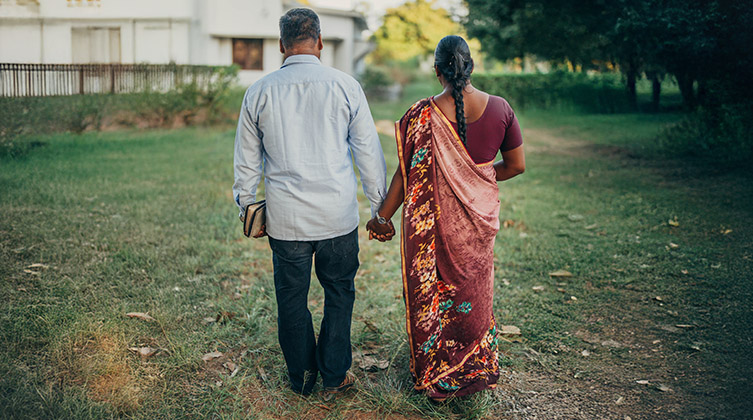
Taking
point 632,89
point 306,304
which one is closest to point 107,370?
point 306,304

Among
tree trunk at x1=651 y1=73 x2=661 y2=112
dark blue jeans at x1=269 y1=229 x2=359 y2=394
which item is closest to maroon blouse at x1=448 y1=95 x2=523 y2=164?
dark blue jeans at x1=269 y1=229 x2=359 y2=394

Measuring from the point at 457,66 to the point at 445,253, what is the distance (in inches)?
38.7

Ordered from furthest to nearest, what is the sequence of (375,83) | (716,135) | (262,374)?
(375,83), (716,135), (262,374)

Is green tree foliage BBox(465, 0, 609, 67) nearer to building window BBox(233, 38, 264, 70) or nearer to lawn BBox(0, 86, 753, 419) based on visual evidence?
lawn BBox(0, 86, 753, 419)

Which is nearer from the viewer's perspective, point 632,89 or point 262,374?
point 262,374

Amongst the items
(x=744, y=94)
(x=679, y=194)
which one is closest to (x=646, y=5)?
(x=744, y=94)

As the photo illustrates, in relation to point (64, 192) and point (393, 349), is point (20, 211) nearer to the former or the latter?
point (64, 192)

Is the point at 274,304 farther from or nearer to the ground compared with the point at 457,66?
nearer to the ground

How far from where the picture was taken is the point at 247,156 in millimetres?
3266

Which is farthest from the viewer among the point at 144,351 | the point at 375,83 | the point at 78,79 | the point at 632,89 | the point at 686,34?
the point at 375,83

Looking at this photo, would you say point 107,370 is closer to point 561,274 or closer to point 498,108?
point 498,108

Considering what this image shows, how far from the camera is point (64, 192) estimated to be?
683cm

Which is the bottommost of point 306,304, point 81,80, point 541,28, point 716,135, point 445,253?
point 306,304

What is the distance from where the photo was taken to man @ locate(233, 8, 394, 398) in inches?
125
